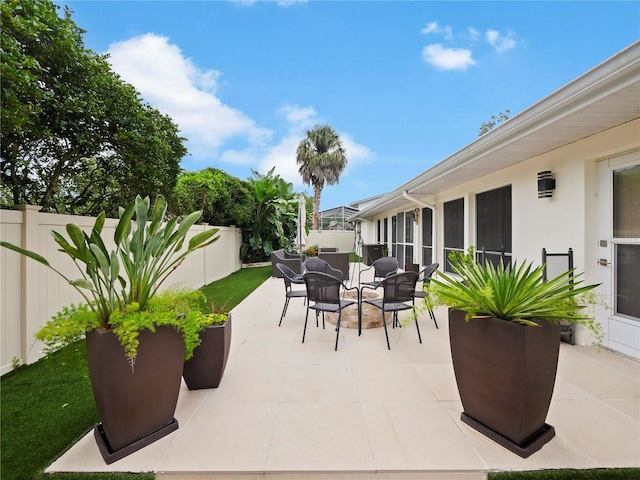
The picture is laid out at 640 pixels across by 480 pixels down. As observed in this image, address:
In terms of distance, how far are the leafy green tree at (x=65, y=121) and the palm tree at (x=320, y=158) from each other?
53.1 feet

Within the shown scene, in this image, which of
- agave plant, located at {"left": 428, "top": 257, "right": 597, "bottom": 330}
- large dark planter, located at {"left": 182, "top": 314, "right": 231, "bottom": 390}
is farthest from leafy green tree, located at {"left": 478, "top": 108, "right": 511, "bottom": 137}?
large dark planter, located at {"left": 182, "top": 314, "right": 231, "bottom": 390}

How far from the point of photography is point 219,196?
1192 centimetres

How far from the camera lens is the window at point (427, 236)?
8741mm

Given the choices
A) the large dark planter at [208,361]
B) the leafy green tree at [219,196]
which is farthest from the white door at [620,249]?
the leafy green tree at [219,196]

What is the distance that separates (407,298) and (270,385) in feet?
6.86

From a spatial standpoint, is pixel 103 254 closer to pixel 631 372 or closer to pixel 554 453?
pixel 554 453

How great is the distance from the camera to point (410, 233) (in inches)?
422

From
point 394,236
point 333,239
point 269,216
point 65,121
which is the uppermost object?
point 65,121

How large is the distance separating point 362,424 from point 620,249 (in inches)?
134

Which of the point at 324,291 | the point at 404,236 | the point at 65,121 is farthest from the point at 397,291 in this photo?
the point at 404,236

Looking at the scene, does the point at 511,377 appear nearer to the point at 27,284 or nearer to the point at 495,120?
the point at 27,284

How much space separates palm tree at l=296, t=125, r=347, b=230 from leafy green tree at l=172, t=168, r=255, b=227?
9556 mm

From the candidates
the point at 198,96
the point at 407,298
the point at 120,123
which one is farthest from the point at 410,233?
the point at 198,96

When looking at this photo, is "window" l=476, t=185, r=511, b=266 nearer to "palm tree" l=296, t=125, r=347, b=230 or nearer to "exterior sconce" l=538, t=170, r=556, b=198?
"exterior sconce" l=538, t=170, r=556, b=198
